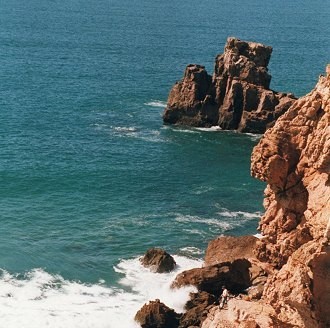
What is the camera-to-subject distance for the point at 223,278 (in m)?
59.2

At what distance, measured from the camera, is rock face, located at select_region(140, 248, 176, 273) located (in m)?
67.2

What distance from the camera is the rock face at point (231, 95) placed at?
118 metres

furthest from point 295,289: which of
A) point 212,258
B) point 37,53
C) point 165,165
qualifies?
point 37,53

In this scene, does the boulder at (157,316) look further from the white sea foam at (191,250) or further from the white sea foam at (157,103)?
the white sea foam at (157,103)

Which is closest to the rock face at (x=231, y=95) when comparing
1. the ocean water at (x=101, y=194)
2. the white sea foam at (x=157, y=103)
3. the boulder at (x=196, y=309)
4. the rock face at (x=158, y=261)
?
the ocean water at (x=101, y=194)

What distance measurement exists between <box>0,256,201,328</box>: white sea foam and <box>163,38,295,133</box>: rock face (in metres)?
53.7

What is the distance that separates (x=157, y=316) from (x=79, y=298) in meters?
9.66

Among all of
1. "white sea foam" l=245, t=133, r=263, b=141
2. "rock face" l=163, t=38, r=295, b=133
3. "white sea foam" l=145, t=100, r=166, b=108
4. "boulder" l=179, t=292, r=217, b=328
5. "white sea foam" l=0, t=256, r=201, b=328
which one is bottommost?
"white sea foam" l=0, t=256, r=201, b=328

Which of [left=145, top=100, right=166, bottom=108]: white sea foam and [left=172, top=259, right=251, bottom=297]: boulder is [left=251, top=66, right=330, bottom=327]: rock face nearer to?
[left=172, top=259, right=251, bottom=297]: boulder

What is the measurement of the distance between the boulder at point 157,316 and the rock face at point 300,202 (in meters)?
8.53

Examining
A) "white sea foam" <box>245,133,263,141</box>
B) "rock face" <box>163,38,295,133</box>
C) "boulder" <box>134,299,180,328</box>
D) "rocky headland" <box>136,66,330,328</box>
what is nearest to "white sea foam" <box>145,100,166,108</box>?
"rock face" <box>163,38,295,133</box>

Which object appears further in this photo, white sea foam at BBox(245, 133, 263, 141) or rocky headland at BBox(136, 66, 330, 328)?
white sea foam at BBox(245, 133, 263, 141)

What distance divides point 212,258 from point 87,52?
13082 cm

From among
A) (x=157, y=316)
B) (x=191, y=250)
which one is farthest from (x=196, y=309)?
(x=191, y=250)
